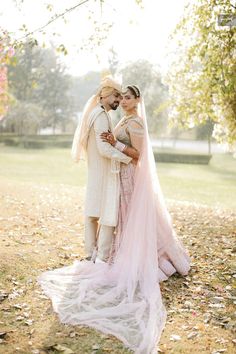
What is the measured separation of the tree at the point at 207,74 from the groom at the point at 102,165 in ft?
12.0

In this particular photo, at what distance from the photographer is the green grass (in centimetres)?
2375

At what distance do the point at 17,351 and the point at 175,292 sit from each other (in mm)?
2568

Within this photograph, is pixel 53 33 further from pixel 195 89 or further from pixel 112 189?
pixel 195 89

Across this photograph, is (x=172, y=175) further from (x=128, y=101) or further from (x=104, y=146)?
(x=104, y=146)

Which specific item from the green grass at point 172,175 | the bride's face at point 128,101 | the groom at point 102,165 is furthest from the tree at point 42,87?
the bride's face at point 128,101

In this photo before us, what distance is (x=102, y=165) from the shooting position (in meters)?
6.87

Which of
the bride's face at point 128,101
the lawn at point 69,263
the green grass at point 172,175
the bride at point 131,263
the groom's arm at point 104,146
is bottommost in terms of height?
the green grass at point 172,175

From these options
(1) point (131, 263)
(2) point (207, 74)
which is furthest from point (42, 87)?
(1) point (131, 263)

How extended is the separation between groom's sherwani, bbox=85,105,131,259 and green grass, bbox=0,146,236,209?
1359cm

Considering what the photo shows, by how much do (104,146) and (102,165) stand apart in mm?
371

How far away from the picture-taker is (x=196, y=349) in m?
4.84

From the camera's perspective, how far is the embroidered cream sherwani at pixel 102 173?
6.65 m


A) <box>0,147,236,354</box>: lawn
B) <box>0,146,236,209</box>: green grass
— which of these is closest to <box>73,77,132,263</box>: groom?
<box>0,147,236,354</box>: lawn

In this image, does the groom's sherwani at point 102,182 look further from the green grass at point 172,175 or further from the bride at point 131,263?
the green grass at point 172,175
